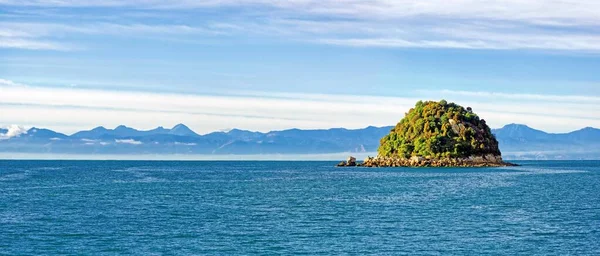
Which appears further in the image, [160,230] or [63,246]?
[160,230]

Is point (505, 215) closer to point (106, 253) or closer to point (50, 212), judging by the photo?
point (106, 253)

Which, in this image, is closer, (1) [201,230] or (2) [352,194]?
(1) [201,230]

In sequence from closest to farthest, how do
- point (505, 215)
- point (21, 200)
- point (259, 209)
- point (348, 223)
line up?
1. point (348, 223)
2. point (505, 215)
3. point (259, 209)
4. point (21, 200)

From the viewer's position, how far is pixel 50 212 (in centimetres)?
7762

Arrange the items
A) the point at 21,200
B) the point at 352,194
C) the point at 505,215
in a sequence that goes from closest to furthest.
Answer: the point at 505,215, the point at 21,200, the point at 352,194

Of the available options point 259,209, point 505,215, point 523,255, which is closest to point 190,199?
point 259,209

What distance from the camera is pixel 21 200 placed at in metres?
93.8

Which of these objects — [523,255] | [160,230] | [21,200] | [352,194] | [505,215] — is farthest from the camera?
[352,194]

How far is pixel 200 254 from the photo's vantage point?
2037 inches

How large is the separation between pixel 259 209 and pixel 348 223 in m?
16.1

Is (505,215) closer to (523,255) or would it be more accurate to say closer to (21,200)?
(523,255)

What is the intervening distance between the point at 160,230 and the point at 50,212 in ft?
66.8

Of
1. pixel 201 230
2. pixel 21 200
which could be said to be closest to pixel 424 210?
pixel 201 230

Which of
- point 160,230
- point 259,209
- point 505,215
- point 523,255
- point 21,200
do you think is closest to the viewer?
point 523,255
